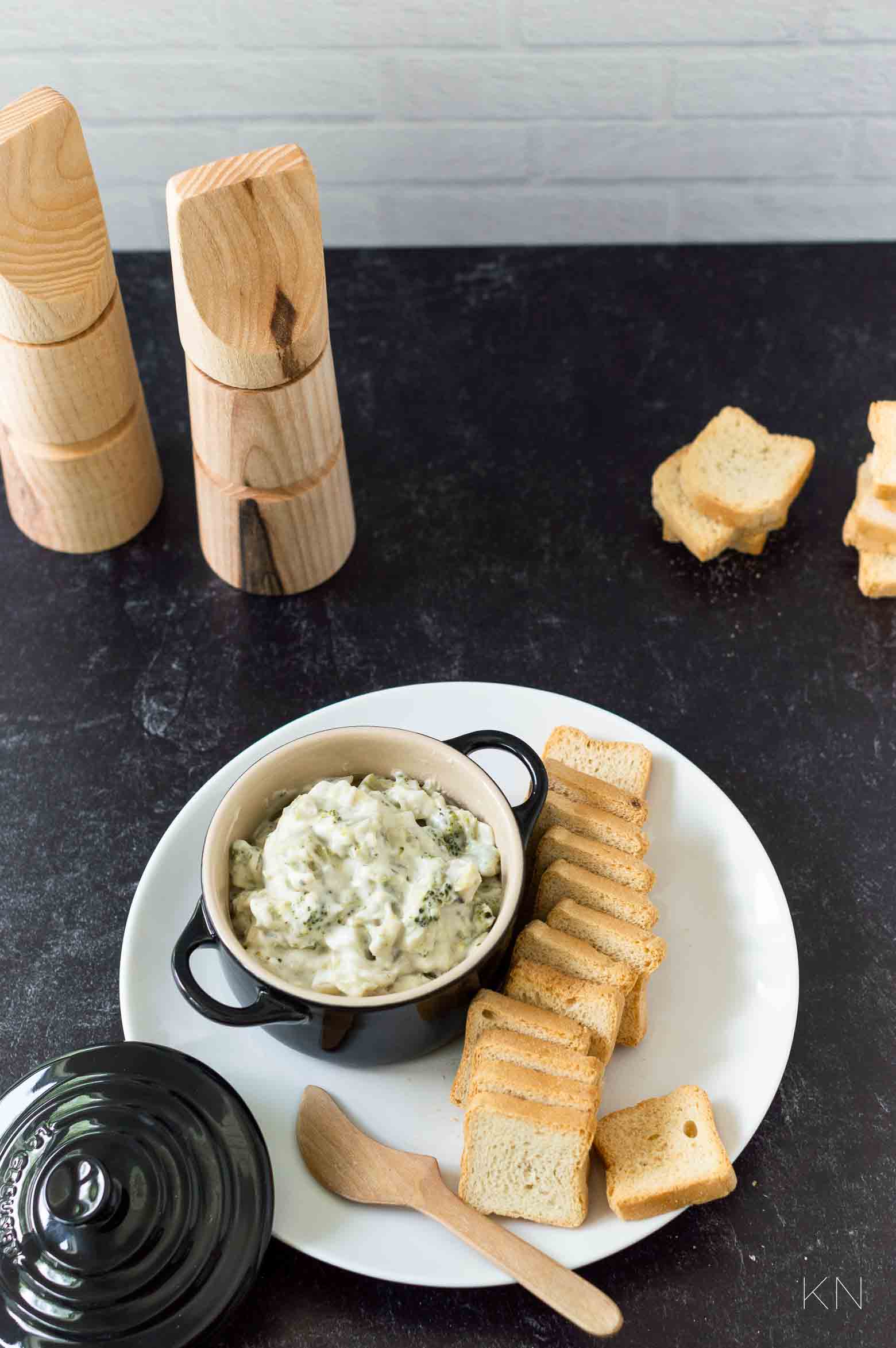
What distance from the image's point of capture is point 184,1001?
139 centimetres

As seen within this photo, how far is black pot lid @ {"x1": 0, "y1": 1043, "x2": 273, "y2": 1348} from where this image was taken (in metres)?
1.12

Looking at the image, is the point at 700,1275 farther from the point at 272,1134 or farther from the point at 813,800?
the point at 813,800

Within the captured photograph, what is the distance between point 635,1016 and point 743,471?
2.91ft

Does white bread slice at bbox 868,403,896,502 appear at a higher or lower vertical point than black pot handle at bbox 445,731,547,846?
higher

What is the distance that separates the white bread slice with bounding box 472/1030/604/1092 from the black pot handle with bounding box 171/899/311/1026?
0.18 m

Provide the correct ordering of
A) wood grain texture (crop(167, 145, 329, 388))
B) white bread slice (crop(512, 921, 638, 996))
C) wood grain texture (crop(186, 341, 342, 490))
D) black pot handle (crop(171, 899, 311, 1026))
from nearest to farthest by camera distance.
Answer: black pot handle (crop(171, 899, 311, 1026))
white bread slice (crop(512, 921, 638, 996))
wood grain texture (crop(167, 145, 329, 388))
wood grain texture (crop(186, 341, 342, 490))

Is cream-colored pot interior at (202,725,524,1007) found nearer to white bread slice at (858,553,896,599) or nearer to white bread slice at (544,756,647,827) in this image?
white bread slice at (544,756,647,827)

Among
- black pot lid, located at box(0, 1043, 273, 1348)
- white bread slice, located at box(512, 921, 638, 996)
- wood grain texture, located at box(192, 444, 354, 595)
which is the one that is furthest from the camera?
wood grain texture, located at box(192, 444, 354, 595)

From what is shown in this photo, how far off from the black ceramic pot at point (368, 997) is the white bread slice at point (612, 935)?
48mm


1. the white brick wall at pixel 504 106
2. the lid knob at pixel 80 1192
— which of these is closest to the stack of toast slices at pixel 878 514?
the white brick wall at pixel 504 106

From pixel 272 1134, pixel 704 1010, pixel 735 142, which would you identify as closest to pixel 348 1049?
pixel 272 1134

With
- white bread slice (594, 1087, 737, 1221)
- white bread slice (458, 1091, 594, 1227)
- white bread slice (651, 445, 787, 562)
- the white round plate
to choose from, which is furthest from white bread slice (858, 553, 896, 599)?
white bread slice (458, 1091, 594, 1227)

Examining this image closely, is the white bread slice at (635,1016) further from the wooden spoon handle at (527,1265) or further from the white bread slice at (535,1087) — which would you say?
the wooden spoon handle at (527,1265)

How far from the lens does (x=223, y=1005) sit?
1213 millimetres
